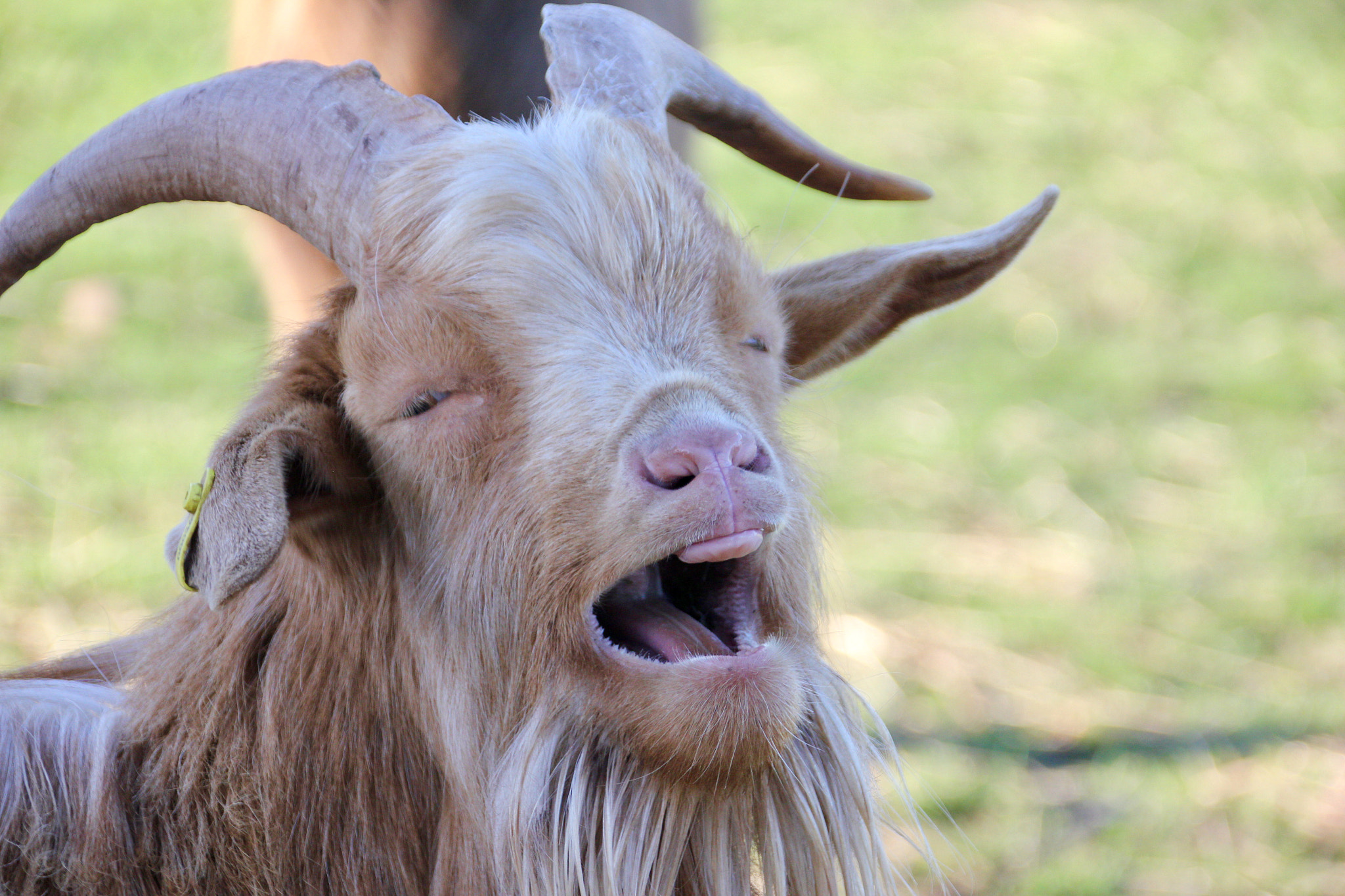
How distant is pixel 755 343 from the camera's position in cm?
259

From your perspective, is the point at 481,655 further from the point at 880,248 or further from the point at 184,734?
the point at 880,248

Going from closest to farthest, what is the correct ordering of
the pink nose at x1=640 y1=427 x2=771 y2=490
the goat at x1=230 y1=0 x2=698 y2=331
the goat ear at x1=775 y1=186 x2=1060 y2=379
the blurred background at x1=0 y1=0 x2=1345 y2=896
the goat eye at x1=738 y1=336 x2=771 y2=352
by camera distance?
the pink nose at x1=640 y1=427 x2=771 y2=490
the goat eye at x1=738 y1=336 x2=771 y2=352
the goat ear at x1=775 y1=186 x2=1060 y2=379
the goat at x1=230 y1=0 x2=698 y2=331
the blurred background at x1=0 y1=0 x2=1345 y2=896

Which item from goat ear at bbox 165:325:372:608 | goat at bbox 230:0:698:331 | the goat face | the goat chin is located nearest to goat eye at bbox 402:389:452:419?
the goat face

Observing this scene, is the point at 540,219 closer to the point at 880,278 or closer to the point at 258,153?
the point at 258,153

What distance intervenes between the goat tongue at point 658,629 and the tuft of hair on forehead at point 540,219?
0.57 meters

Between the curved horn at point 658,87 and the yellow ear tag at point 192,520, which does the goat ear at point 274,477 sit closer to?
the yellow ear tag at point 192,520

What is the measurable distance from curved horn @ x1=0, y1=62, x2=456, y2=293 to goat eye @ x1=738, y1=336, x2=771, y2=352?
0.71 metres

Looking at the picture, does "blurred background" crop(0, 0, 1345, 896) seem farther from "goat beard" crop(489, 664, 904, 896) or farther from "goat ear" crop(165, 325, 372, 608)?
"goat beard" crop(489, 664, 904, 896)

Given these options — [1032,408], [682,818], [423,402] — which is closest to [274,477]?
[423,402]

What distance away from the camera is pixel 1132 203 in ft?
31.6

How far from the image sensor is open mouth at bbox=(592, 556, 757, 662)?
2.27 metres

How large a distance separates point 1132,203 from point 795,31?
3659mm

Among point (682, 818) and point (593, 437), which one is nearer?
point (593, 437)

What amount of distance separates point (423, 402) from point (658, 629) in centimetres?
60
